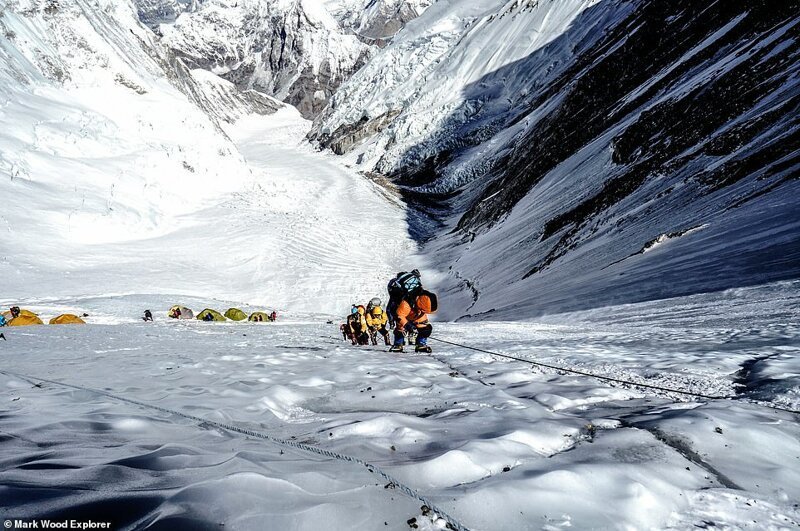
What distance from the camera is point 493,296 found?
69.7 feet

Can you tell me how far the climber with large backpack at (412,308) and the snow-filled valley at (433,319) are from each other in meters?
0.38

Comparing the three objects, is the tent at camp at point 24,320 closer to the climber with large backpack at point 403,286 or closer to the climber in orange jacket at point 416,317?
the climber with large backpack at point 403,286

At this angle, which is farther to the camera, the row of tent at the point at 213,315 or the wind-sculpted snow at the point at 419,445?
the row of tent at the point at 213,315

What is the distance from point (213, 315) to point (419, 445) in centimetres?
1943

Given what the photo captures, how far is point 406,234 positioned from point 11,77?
1374 inches

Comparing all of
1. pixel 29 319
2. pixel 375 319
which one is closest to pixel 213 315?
pixel 29 319

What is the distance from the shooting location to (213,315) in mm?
20391

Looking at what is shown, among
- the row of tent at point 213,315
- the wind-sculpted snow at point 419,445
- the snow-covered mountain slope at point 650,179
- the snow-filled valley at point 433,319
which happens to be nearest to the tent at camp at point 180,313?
the row of tent at point 213,315

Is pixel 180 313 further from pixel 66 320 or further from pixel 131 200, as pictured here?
pixel 131 200

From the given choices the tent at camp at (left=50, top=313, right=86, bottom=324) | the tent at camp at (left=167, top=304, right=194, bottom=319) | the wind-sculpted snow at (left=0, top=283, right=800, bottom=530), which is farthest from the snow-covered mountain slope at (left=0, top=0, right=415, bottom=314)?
the wind-sculpted snow at (left=0, top=283, right=800, bottom=530)

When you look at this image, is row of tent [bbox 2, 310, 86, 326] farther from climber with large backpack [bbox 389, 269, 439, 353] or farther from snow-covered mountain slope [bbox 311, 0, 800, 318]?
snow-covered mountain slope [bbox 311, 0, 800, 318]

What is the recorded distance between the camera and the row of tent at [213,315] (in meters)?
20.4

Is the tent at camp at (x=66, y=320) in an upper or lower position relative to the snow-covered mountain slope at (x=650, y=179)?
lower

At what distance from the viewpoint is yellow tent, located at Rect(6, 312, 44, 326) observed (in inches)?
643
